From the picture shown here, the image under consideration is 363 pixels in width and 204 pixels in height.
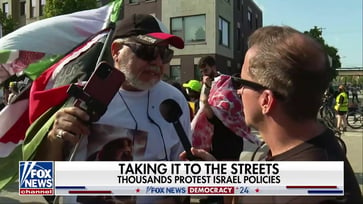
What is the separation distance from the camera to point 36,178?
1995mm

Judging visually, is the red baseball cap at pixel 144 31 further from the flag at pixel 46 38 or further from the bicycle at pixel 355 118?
the bicycle at pixel 355 118

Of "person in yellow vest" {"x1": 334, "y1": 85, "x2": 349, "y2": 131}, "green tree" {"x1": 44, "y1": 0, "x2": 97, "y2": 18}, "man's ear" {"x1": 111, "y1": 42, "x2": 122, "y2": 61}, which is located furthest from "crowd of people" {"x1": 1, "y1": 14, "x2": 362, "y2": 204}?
"green tree" {"x1": 44, "y1": 0, "x2": 97, "y2": 18}

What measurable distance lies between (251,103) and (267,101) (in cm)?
11

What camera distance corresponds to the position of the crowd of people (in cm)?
148

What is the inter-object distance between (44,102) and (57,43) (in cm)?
52

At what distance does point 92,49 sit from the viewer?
2.26 metres

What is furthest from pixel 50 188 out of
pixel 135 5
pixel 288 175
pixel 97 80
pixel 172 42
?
pixel 135 5

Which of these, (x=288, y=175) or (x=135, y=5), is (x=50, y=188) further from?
(x=135, y=5)

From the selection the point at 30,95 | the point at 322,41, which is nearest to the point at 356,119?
the point at 322,41

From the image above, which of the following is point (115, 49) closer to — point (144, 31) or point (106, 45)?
point (106, 45)

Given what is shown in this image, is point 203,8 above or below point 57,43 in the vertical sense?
above

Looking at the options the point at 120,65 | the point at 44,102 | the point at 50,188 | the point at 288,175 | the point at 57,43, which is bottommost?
the point at 50,188

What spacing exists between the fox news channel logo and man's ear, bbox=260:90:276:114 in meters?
1.08

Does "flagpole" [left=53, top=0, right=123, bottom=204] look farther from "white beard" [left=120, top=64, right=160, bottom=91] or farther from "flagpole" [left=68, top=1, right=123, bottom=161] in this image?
"white beard" [left=120, top=64, right=160, bottom=91]
